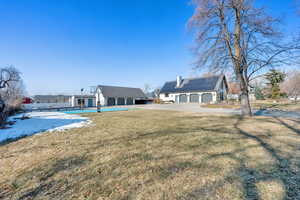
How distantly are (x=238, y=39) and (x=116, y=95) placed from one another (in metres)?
26.4

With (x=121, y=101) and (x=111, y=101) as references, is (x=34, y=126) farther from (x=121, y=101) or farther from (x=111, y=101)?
(x=121, y=101)

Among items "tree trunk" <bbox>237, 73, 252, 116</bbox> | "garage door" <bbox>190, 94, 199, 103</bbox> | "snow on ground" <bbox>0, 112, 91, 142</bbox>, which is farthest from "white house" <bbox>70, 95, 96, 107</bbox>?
"tree trunk" <bbox>237, 73, 252, 116</bbox>

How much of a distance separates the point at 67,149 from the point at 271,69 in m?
12.0

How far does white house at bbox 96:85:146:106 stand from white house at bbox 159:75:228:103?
25.3 feet

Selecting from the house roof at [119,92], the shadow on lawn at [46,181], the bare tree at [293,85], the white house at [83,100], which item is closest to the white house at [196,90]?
the house roof at [119,92]

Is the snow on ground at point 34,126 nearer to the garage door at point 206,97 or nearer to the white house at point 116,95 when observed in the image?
the white house at point 116,95

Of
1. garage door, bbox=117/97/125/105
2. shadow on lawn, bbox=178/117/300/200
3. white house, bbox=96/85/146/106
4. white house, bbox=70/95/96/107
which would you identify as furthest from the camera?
garage door, bbox=117/97/125/105

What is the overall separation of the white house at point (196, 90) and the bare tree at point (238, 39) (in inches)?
667

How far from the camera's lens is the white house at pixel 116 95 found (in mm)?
30147

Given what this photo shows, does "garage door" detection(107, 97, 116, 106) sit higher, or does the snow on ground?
"garage door" detection(107, 97, 116, 106)

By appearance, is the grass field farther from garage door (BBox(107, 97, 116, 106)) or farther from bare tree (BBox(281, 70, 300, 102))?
bare tree (BBox(281, 70, 300, 102))

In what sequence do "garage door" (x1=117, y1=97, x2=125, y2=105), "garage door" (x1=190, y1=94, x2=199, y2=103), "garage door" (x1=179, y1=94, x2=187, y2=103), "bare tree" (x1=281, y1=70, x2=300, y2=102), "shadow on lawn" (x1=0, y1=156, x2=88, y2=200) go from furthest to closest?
"garage door" (x1=117, y1=97, x2=125, y2=105) → "garage door" (x1=179, y1=94, x2=187, y2=103) → "garage door" (x1=190, y1=94, x2=199, y2=103) → "bare tree" (x1=281, y1=70, x2=300, y2=102) → "shadow on lawn" (x1=0, y1=156, x2=88, y2=200)

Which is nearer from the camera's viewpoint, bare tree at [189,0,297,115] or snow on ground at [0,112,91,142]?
snow on ground at [0,112,91,142]

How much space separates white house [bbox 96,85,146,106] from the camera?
98.9ft
